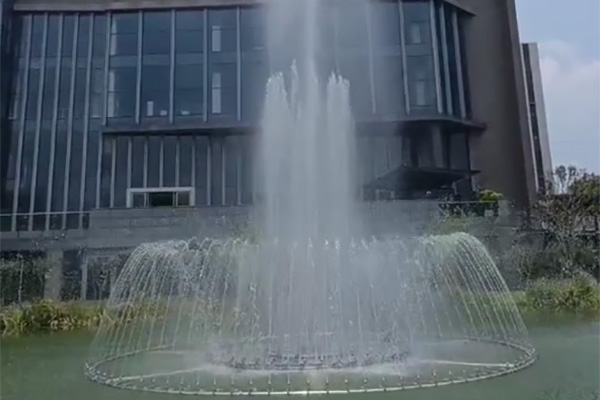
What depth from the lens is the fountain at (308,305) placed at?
24.4 ft

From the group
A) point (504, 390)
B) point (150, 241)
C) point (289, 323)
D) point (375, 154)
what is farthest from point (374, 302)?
point (375, 154)

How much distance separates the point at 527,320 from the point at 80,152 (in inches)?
854

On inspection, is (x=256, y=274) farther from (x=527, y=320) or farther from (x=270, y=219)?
(x=527, y=320)

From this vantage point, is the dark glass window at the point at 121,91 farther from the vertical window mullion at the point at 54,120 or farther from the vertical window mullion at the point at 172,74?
the vertical window mullion at the point at 54,120

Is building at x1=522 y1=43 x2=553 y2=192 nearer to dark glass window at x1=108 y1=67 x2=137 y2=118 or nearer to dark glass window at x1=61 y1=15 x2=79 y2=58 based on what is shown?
dark glass window at x1=108 y1=67 x2=137 y2=118

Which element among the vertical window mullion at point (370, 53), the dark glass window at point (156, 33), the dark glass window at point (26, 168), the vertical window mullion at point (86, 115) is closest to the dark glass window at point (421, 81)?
the vertical window mullion at point (370, 53)

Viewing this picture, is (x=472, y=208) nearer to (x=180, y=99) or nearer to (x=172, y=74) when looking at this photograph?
Answer: (x=180, y=99)

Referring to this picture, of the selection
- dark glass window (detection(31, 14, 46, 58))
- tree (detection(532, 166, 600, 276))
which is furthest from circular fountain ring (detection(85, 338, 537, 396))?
dark glass window (detection(31, 14, 46, 58))

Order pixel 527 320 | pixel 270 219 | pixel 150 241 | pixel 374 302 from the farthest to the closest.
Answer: pixel 150 241 → pixel 270 219 → pixel 527 320 → pixel 374 302

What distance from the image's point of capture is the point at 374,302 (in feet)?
35.7

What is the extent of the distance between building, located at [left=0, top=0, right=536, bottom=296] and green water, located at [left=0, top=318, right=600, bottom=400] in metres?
16.6

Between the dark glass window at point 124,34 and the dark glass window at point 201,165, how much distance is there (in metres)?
5.25

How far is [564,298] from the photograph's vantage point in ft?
48.8

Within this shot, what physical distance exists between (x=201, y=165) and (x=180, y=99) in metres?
3.13
